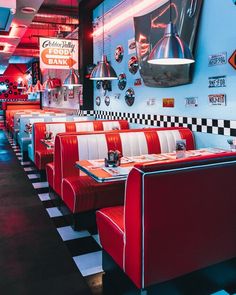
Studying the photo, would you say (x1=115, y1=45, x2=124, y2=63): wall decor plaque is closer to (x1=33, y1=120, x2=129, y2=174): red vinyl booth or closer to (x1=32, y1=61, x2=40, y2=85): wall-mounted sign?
(x1=33, y1=120, x2=129, y2=174): red vinyl booth

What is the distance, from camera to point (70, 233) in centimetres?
363

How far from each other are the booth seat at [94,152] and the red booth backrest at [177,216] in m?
1.45

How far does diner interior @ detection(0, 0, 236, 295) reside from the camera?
211cm

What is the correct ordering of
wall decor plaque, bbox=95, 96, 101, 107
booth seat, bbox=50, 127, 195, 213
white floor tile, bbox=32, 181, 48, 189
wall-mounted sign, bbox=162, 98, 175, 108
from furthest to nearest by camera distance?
wall decor plaque, bbox=95, 96, 101, 107 → white floor tile, bbox=32, 181, 48, 189 → wall-mounted sign, bbox=162, 98, 175, 108 → booth seat, bbox=50, 127, 195, 213

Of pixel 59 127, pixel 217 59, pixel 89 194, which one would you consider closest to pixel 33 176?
pixel 59 127

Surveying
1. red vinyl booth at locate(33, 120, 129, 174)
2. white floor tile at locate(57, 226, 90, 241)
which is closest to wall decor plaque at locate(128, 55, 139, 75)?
red vinyl booth at locate(33, 120, 129, 174)

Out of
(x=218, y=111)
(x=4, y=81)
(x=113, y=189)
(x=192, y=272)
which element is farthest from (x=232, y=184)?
(x=4, y=81)

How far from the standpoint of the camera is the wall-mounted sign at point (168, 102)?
5242 millimetres

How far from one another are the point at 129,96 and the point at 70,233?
385cm

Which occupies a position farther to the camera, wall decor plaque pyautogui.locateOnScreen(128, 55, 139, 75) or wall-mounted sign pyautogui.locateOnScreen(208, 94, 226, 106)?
wall decor plaque pyautogui.locateOnScreen(128, 55, 139, 75)

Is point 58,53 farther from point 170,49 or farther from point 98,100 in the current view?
point 170,49

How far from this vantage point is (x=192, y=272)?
227 cm

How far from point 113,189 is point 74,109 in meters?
7.60

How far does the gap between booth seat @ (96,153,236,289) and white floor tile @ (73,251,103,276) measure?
0.57 m
